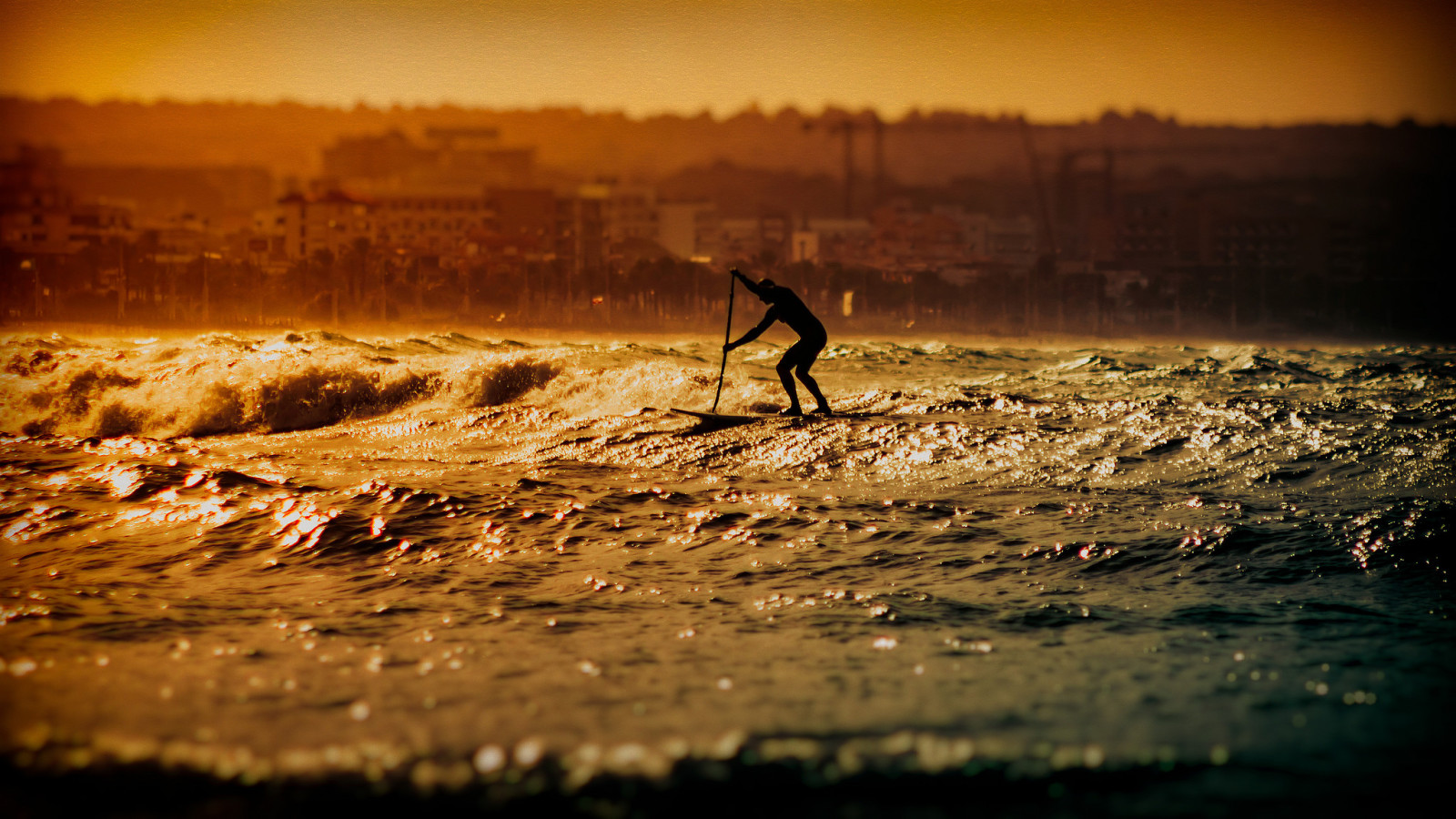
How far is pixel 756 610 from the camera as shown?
602cm

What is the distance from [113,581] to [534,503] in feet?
11.5

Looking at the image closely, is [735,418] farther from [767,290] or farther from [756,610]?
[756,610]

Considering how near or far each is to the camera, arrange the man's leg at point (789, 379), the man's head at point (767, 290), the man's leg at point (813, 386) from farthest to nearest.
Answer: the man's leg at point (813, 386) < the man's leg at point (789, 379) < the man's head at point (767, 290)

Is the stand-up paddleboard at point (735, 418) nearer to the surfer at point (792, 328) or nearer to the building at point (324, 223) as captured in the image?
the surfer at point (792, 328)

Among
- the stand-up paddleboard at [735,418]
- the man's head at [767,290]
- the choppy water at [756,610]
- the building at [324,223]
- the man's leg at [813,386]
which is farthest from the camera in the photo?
A: the building at [324,223]

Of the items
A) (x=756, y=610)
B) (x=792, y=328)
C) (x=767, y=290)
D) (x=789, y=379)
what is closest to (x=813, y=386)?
(x=789, y=379)

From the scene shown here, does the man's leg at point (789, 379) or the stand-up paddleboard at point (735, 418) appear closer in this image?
the stand-up paddleboard at point (735, 418)

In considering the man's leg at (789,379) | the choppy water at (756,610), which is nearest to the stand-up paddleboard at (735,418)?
the man's leg at (789,379)

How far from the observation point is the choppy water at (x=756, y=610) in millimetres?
3762

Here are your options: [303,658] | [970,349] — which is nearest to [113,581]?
[303,658]

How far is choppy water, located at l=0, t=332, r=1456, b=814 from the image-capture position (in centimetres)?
376

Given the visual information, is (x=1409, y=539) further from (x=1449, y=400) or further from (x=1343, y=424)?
(x=1449, y=400)

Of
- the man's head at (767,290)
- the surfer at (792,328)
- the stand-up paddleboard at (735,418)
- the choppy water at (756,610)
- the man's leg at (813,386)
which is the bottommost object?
the choppy water at (756,610)

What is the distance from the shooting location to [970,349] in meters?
36.1
